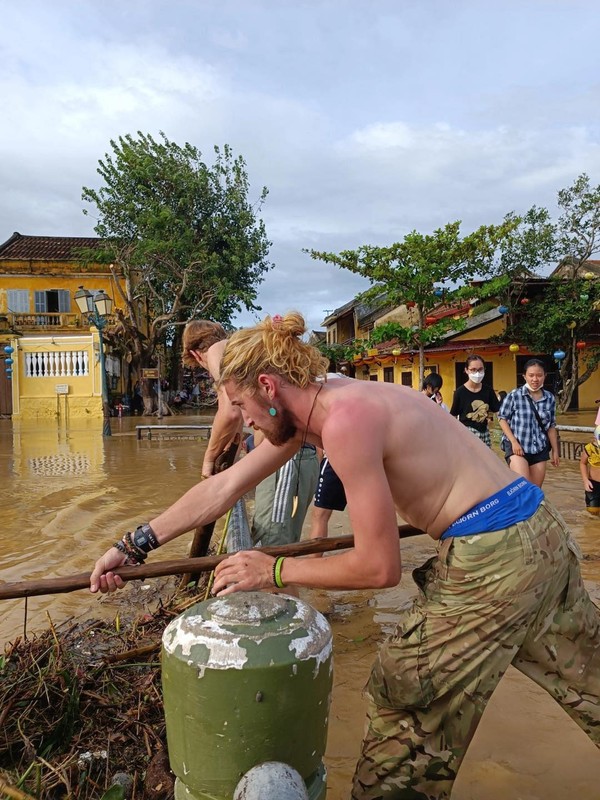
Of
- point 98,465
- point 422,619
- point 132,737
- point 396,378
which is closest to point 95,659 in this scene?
point 132,737

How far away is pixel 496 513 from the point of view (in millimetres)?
1810

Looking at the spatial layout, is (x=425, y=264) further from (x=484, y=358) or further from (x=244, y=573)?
(x=244, y=573)

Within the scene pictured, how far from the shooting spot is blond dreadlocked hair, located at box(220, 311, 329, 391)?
1805 mm

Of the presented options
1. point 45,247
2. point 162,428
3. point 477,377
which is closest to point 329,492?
point 477,377

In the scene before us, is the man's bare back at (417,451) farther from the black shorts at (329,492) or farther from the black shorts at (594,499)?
the black shorts at (594,499)

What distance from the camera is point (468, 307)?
2436 centimetres

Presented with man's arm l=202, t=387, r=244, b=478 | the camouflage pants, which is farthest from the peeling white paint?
man's arm l=202, t=387, r=244, b=478

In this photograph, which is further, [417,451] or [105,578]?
[105,578]

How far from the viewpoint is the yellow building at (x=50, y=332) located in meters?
23.0

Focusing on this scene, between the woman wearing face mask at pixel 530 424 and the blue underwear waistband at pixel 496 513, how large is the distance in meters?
4.31

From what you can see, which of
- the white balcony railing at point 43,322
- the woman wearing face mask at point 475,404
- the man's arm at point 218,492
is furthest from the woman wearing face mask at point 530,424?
the white balcony railing at point 43,322

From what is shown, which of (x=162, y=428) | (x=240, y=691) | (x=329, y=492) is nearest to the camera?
(x=240, y=691)

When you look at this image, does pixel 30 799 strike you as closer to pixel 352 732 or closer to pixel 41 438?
pixel 352 732

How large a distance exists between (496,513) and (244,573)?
79 centimetres
